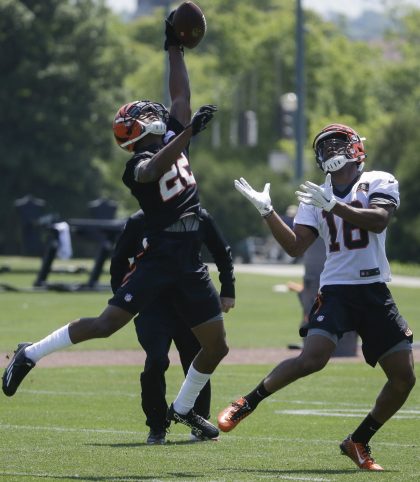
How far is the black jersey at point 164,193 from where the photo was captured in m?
9.04

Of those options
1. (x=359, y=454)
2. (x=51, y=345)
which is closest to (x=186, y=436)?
(x=51, y=345)

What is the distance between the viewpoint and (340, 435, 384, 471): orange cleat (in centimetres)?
860

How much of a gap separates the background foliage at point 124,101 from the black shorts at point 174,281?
108 feet

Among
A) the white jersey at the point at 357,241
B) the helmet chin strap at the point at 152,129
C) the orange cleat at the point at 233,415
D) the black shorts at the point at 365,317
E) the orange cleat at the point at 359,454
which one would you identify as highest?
the helmet chin strap at the point at 152,129

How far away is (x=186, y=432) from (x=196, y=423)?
1014mm

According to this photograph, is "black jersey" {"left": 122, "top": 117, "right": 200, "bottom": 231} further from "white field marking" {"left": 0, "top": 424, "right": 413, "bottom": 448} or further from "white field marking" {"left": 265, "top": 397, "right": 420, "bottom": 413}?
"white field marking" {"left": 265, "top": 397, "right": 420, "bottom": 413}

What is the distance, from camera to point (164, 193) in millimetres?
9062

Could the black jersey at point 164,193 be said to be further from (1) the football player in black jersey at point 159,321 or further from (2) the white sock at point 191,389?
(2) the white sock at point 191,389

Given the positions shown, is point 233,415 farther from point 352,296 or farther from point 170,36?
point 170,36

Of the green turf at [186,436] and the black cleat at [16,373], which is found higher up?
the black cleat at [16,373]

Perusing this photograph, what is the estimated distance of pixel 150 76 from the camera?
77.4 m

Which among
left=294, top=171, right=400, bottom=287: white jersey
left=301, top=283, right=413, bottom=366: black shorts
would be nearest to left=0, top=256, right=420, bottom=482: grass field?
left=301, top=283, right=413, bottom=366: black shorts

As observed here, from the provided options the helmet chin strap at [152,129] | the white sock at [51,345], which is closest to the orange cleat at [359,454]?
the white sock at [51,345]

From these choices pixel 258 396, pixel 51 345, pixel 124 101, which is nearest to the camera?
pixel 258 396
